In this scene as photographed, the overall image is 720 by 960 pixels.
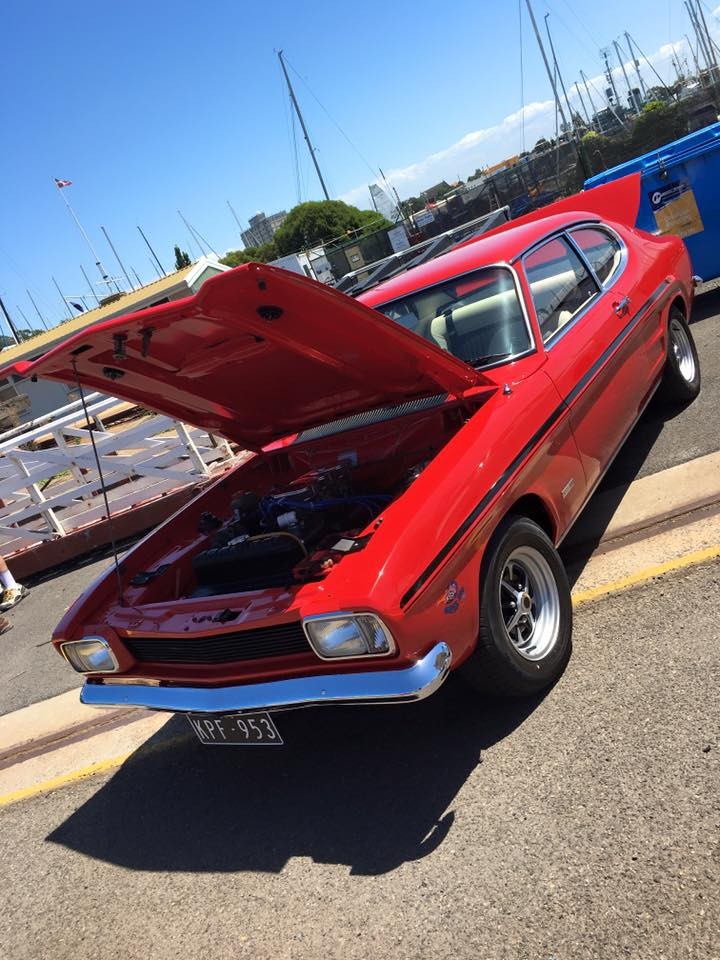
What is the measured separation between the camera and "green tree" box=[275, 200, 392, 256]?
54219 mm

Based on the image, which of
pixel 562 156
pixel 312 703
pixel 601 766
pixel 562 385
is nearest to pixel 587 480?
pixel 562 385

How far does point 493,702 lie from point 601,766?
62 cm

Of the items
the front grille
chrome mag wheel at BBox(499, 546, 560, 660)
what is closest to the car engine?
the front grille

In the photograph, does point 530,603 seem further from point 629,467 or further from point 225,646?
point 629,467

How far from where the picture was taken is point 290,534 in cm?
323

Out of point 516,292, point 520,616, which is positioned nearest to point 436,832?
point 520,616

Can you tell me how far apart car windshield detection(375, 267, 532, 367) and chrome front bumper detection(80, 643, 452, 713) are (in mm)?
1668

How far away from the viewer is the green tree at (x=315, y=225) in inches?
2135

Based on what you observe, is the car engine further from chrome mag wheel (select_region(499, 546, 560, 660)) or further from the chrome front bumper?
chrome mag wheel (select_region(499, 546, 560, 660))

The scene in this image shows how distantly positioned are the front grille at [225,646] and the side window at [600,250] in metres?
2.86

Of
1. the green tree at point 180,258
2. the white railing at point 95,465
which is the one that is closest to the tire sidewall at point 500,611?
the white railing at point 95,465

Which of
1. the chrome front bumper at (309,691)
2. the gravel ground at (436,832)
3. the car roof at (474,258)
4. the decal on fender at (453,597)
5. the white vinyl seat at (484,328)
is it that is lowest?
the gravel ground at (436,832)

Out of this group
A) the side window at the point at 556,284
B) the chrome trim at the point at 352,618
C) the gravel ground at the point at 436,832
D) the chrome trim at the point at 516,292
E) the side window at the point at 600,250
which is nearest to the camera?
the gravel ground at the point at 436,832

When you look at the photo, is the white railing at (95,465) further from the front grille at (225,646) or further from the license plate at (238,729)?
the license plate at (238,729)
